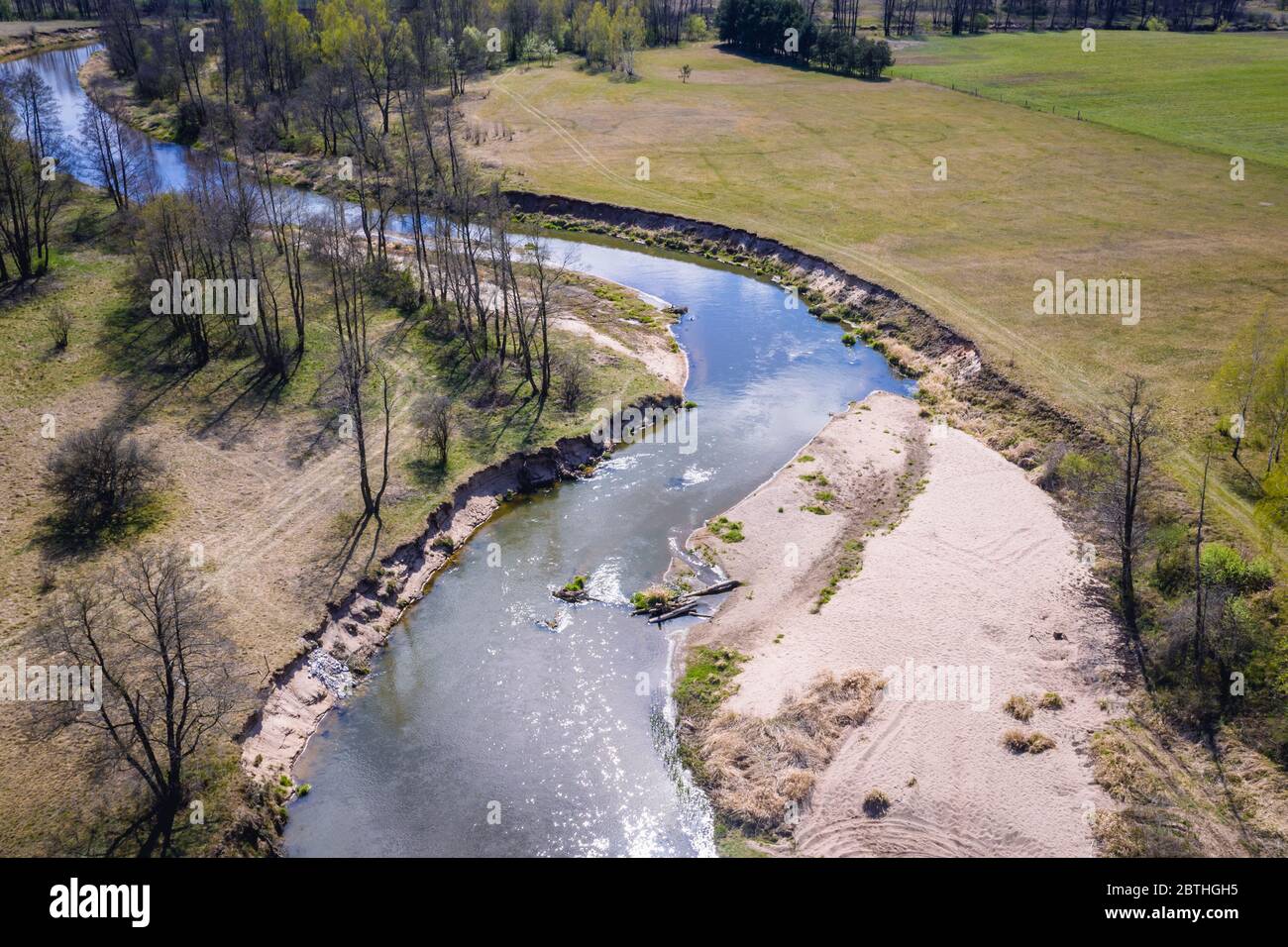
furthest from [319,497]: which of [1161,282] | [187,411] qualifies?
[1161,282]

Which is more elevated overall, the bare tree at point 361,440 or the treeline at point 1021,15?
the treeline at point 1021,15

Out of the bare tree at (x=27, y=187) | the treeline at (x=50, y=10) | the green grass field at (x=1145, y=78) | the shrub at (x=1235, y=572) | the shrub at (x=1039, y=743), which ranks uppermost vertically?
the treeline at (x=50, y=10)

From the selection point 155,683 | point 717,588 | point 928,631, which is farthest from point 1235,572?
point 155,683

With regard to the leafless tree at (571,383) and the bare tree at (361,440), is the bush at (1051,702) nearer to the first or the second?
the bare tree at (361,440)

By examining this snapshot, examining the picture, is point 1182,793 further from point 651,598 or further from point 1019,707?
point 651,598

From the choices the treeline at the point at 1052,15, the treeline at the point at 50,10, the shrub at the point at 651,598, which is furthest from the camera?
the treeline at the point at 1052,15

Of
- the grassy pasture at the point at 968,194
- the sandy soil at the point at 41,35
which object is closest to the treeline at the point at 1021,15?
the grassy pasture at the point at 968,194

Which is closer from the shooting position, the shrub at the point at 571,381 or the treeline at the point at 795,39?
the shrub at the point at 571,381

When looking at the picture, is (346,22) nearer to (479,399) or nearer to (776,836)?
(479,399)
